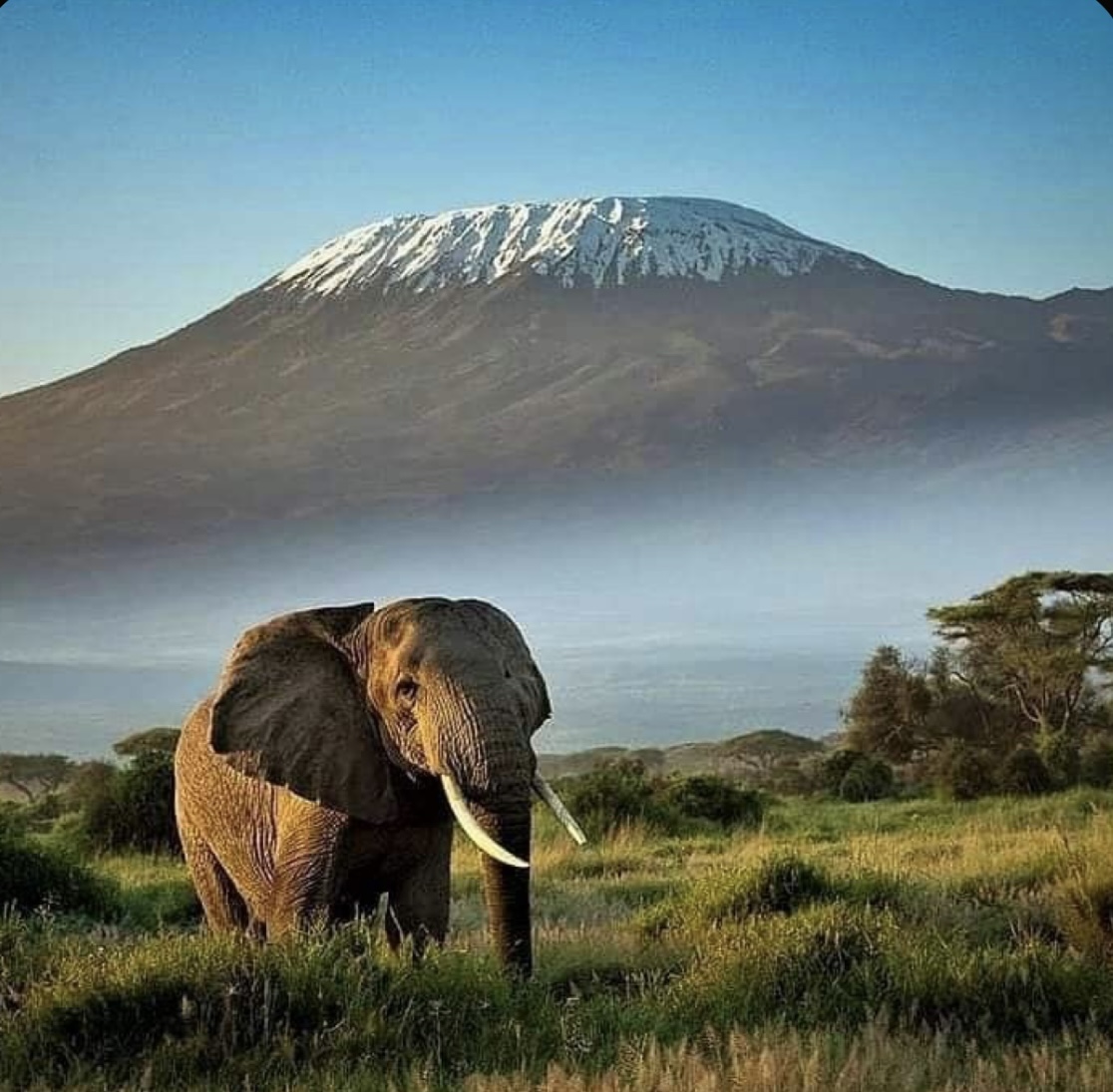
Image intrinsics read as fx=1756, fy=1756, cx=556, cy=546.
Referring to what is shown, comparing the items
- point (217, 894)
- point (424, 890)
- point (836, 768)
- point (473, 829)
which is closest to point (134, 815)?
point (217, 894)

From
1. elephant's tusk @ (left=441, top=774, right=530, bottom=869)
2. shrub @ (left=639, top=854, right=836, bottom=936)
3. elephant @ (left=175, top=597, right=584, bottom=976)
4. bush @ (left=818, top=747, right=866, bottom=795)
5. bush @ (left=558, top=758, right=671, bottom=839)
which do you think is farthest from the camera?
bush @ (left=818, top=747, right=866, bottom=795)

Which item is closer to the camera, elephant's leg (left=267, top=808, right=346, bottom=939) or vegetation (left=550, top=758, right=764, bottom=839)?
elephant's leg (left=267, top=808, right=346, bottom=939)

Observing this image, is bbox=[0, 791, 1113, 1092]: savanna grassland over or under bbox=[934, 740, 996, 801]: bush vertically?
over

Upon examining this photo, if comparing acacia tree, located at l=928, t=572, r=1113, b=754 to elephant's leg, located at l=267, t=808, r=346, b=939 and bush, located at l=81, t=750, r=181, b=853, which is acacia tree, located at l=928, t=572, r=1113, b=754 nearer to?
bush, located at l=81, t=750, r=181, b=853

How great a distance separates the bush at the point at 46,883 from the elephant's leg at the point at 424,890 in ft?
13.8

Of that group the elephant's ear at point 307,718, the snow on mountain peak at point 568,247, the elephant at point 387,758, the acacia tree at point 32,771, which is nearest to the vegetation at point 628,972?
the elephant at point 387,758

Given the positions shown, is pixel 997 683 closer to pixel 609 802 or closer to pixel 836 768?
pixel 836 768

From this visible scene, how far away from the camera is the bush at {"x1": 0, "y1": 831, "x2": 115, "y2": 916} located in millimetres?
10000

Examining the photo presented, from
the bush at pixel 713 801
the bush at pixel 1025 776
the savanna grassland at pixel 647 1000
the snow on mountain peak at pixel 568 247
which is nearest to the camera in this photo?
the savanna grassland at pixel 647 1000

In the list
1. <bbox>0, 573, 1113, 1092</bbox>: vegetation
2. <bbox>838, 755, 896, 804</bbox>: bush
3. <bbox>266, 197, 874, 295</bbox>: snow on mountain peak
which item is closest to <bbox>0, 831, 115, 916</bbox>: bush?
<bbox>0, 573, 1113, 1092</bbox>: vegetation

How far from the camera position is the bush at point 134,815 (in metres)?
15.7

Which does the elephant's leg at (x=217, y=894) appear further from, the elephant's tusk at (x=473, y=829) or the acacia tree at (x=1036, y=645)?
the acacia tree at (x=1036, y=645)

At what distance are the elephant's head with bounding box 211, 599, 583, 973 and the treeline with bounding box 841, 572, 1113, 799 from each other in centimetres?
1659

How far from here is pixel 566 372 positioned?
98.8 feet
